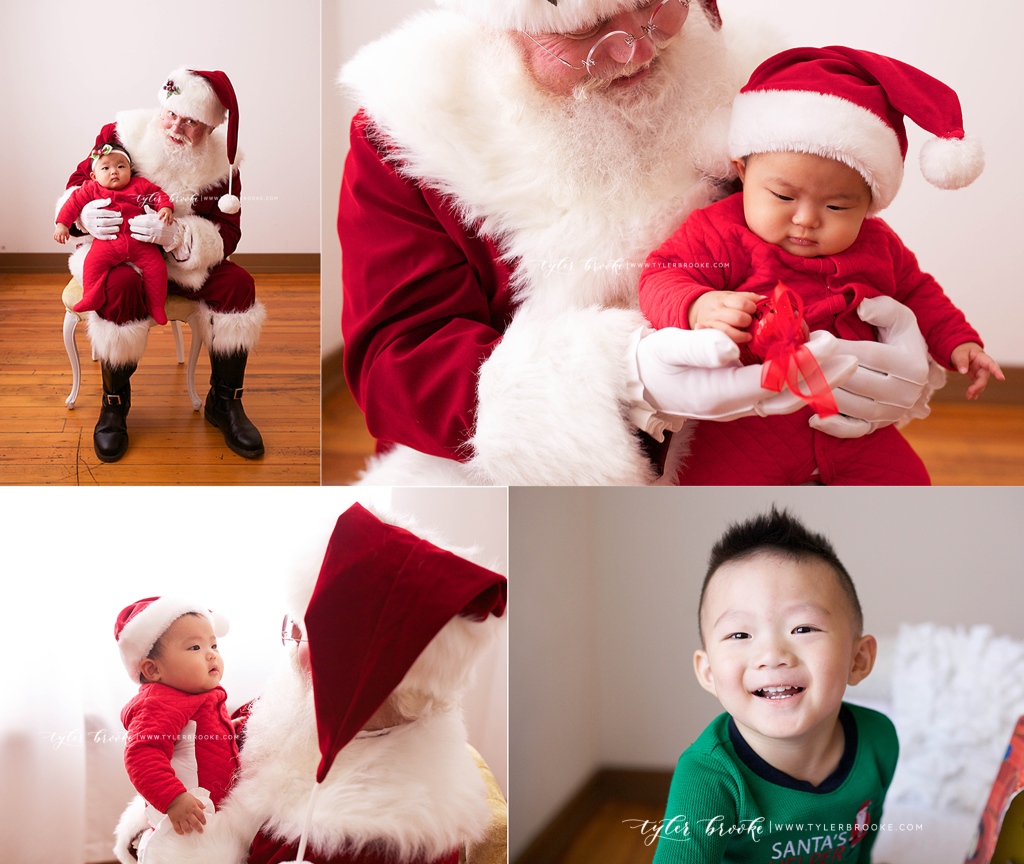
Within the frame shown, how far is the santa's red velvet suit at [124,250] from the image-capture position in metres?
1.01

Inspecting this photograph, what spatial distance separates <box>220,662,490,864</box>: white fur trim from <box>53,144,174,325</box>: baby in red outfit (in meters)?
0.53

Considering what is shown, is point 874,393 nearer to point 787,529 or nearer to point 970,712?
point 787,529

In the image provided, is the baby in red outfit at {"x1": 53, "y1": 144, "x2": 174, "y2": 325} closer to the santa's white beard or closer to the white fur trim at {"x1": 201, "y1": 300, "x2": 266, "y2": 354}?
the white fur trim at {"x1": 201, "y1": 300, "x2": 266, "y2": 354}

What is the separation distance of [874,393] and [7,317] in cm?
106

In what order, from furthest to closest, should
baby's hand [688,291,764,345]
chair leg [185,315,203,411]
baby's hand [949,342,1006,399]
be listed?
1. chair leg [185,315,203,411]
2. baby's hand [949,342,1006,399]
3. baby's hand [688,291,764,345]

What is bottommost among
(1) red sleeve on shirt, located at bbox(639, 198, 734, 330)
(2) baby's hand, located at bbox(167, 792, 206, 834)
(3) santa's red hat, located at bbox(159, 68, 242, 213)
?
(2) baby's hand, located at bbox(167, 792, 206, 834)

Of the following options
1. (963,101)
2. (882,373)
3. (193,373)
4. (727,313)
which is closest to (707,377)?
(727,313)

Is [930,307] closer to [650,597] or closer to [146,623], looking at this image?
[650,597]

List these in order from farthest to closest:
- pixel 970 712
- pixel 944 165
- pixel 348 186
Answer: pixel 970 712 → pixel 348 186 → pixel 944 165

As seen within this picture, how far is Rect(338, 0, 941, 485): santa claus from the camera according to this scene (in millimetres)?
880

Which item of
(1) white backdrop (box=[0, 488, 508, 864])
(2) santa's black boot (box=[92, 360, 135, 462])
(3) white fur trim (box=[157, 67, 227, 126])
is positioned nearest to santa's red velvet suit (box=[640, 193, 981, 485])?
(1) white backdrop (box=[0, 488, 508, 864])

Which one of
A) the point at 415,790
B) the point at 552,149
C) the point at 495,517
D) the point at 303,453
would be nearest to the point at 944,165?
the point at 552,149

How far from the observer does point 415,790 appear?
1045 mm

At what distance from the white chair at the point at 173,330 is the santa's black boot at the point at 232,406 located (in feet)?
0.08
